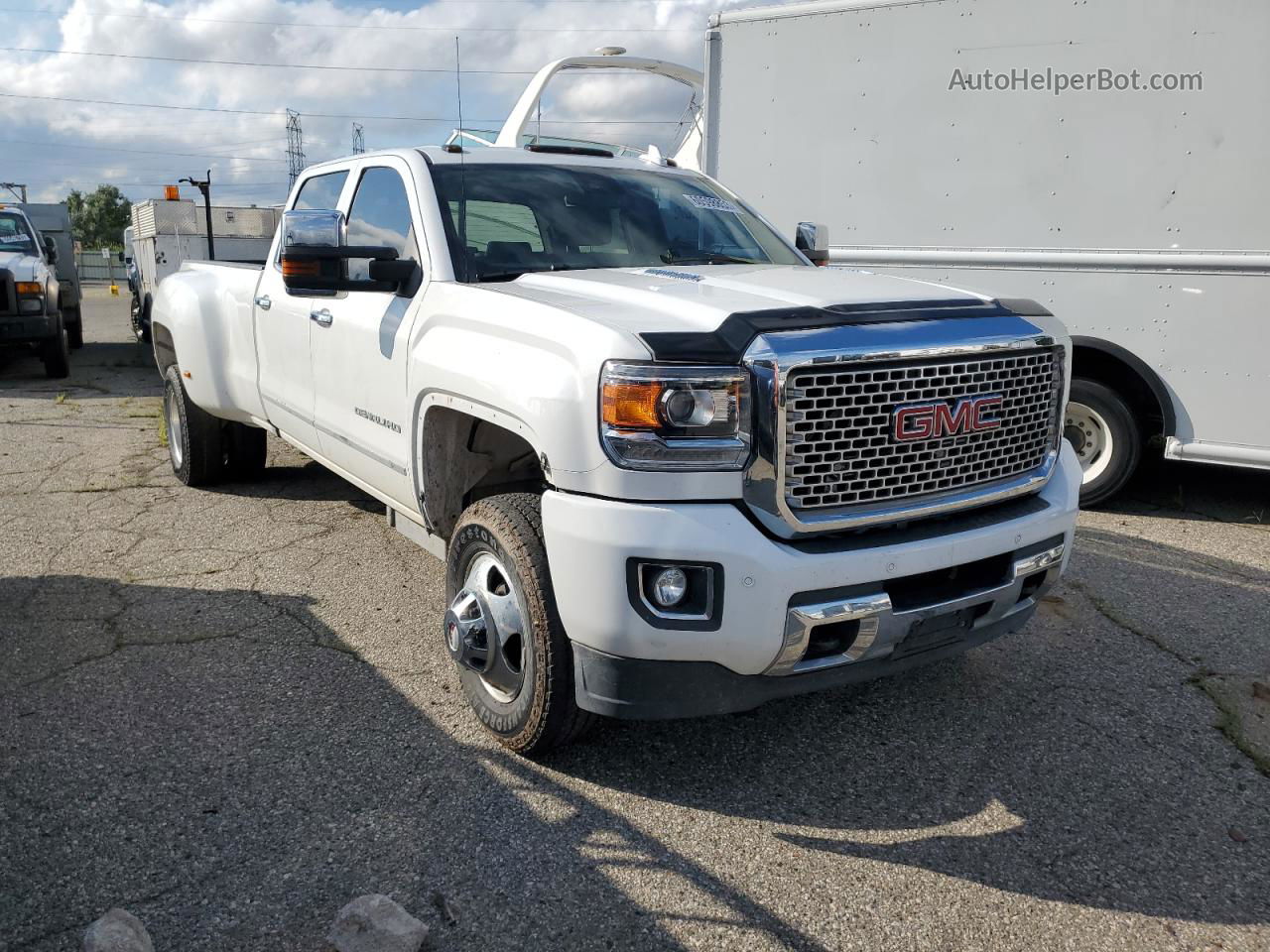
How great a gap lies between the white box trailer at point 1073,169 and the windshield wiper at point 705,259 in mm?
2502

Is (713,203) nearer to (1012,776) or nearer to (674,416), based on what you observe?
(674,416)

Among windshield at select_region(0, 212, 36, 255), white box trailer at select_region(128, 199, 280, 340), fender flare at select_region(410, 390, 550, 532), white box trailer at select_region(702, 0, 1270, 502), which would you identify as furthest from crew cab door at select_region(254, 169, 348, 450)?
windshield at select_region(0, 212, 36, 255)

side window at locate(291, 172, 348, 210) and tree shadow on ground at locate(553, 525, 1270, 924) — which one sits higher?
side window at locate(291, 172, 348, 210)

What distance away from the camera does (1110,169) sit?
584 cm

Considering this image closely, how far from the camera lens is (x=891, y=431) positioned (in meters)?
2.82

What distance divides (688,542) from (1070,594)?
9.81ft

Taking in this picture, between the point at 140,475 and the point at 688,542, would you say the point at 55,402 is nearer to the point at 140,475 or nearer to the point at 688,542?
the point at 140,475

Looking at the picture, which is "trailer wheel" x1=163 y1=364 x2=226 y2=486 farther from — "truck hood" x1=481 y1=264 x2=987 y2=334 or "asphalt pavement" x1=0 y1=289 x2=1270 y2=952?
"truck hood" x1=481 y1=264 x2=987 y2=334

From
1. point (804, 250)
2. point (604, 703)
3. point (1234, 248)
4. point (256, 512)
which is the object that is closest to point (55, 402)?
point (256, 512)

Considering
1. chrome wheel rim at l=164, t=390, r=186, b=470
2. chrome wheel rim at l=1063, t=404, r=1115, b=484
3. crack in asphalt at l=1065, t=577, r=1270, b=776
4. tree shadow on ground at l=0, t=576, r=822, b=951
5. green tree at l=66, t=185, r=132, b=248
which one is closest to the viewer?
tree shadow on ground at l=0, t=576, r=822, b=951

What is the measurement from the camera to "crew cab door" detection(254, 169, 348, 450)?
4672 millimetres

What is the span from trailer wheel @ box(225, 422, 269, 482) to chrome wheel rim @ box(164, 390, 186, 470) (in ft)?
0.92

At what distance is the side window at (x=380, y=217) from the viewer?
4.01 metres

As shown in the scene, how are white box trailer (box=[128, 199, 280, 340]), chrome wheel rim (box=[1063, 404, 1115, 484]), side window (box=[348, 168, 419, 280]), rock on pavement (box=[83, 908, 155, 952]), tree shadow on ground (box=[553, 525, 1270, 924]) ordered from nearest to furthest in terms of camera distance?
rock on pavement (box=[83, 908, 155, 952]) < tree shadow on ground (box=[553, 525, 1270, 924]) < side window (box=[348, 168, 419, 280]) < chrome wheel rim (box=[1063, 404, 1115, 484]) < white box trailer (box=[128, 199, 280, 340])
